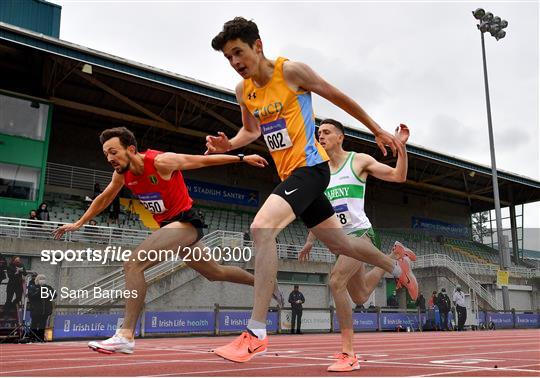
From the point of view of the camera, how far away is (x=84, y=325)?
14.2 m

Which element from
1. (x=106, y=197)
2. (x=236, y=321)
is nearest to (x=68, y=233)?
(x=236, y=321)

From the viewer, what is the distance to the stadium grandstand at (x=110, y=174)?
19.7m

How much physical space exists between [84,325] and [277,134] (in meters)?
11.7

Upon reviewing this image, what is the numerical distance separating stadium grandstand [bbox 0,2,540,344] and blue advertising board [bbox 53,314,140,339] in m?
4.07

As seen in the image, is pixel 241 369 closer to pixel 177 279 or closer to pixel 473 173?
pixel 177 279

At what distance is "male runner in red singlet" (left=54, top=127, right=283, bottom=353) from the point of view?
15.6ft

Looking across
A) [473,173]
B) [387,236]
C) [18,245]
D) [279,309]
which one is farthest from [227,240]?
[473,173]

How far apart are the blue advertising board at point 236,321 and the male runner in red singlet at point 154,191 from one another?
39.5 feet

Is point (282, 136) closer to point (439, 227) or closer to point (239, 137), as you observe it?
point (239, 137)

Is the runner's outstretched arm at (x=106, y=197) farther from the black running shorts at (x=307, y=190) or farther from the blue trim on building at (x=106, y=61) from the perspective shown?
the blue trim on building at (x=106, y=61)

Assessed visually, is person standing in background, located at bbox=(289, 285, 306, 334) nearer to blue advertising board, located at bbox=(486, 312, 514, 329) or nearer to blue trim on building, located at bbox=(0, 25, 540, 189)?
blue trim on building, located at bbox=(0, 25, 540, 189)

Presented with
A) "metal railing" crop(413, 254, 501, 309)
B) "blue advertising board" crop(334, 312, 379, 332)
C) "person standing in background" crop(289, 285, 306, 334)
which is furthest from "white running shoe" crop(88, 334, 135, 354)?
"metal railing" crop(413, 254, 501, 309)

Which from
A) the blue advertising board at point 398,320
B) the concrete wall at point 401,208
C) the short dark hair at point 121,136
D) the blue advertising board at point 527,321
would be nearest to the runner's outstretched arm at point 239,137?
the short dark hair at point 121,136

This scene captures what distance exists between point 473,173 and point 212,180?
56.2 ft
